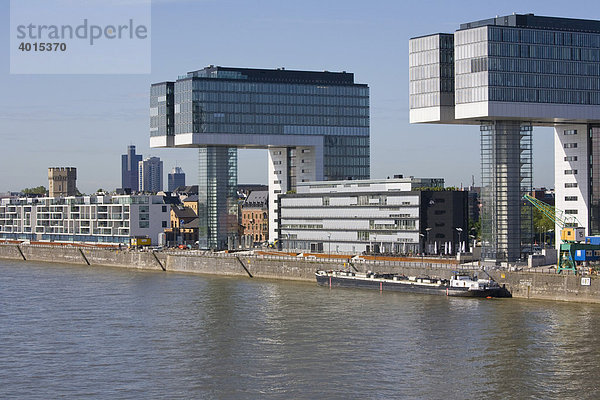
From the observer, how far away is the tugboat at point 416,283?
397 feet

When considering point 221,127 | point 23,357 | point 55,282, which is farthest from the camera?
Answer: point 221,127

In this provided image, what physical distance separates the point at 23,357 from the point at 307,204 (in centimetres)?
10000

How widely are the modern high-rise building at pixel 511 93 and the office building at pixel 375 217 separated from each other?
16288 mm

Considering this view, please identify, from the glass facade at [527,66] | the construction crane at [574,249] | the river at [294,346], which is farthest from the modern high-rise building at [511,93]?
the river at [294,346]

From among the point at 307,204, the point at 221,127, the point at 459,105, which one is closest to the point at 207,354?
the point at 459,105

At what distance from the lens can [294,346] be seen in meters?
85.8

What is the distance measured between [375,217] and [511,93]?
37800 millimetres

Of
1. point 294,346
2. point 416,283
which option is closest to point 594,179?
point 416,283

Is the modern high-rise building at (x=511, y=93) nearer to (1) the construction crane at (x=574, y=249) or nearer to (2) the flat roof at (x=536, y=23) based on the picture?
(2) the flat roof at (x=536, y=23)

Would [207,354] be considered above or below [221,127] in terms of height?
below

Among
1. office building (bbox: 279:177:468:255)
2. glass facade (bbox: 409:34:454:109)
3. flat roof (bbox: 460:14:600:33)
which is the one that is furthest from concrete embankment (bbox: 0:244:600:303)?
flat roof (bbox: 460:14:600:33)

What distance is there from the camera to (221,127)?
196 m

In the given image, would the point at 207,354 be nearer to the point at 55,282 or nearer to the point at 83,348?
the point at 83,348

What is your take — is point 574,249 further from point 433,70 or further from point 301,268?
point 301,268
